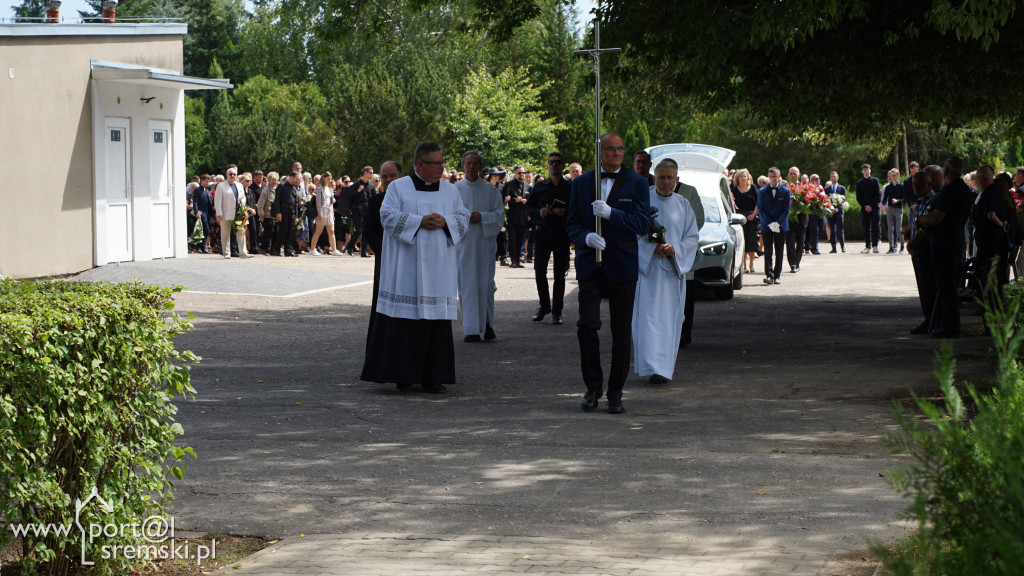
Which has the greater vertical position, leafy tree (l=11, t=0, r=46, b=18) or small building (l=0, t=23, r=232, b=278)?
leafy tree (l=11, t=0, r=46, b=18)

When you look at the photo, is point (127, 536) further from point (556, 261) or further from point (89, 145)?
point (89, 145)

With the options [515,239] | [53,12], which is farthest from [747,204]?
[53,12]

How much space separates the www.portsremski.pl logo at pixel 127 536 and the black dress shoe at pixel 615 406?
13.3 feet

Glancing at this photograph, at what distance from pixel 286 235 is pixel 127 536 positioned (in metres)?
22.1

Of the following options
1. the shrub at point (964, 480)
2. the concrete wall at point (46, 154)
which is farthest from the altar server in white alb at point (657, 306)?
the concrete wall at point (46, 154)

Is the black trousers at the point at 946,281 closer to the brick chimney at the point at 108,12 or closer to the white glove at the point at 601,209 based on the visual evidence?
the white glove at the point at 601,209

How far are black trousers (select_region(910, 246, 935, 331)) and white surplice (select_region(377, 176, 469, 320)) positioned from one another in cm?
620

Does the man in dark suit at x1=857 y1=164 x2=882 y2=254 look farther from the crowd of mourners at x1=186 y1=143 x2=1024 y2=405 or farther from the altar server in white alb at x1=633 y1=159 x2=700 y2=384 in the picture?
the altar server in white alb at x1=633 y1=159 x2=700 y2=384

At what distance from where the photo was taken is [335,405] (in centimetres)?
927

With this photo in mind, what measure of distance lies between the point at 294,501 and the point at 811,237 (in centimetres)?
2468

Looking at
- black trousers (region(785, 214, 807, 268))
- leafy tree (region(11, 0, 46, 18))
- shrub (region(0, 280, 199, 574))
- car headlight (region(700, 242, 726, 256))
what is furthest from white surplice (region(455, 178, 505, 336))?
leafy tree (region(11, 0, 46, 18))

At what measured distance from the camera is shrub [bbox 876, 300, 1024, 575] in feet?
8.46

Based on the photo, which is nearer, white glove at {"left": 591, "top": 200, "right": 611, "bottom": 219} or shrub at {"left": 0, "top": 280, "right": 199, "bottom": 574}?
shrub at {"left": 0, "top": 280, "right": 199, "bottom": 574}

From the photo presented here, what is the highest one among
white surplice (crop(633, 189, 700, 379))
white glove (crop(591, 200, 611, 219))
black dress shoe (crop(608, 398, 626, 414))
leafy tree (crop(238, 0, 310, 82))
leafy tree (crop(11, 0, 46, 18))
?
leafy tree (crop(11, 0, 46, 18))
